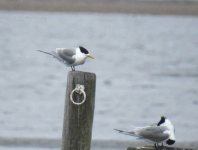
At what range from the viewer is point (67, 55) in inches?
390

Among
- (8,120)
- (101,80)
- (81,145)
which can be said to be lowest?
(81,145)

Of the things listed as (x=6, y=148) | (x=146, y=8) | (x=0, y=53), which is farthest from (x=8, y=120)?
(x=146, y=8)

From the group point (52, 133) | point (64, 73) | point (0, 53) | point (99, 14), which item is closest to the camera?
point (52, 133)

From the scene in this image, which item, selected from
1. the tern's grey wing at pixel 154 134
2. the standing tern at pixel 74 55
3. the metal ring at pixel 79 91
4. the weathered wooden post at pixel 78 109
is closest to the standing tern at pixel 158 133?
the tern's grey wing at pixel 154 134

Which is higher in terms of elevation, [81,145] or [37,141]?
[37,141]

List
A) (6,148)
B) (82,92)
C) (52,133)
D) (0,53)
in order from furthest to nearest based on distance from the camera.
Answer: (0,53) < (52,133) < (6,148) < (82,92)

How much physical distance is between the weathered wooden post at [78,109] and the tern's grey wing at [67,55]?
4.21ft

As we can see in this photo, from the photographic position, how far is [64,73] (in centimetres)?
2809

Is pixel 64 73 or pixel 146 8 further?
pixel 146 8

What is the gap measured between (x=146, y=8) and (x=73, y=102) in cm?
5764

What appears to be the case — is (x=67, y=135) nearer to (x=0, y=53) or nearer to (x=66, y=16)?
(x=0, y=53)

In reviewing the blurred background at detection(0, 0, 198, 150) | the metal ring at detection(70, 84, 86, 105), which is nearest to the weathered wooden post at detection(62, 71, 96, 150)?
the metal ring at detection(70, 84, 86, 105)

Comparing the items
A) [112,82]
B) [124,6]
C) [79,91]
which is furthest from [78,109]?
[124,6]

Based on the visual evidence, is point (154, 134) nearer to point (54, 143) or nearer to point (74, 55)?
point (74, 55)
